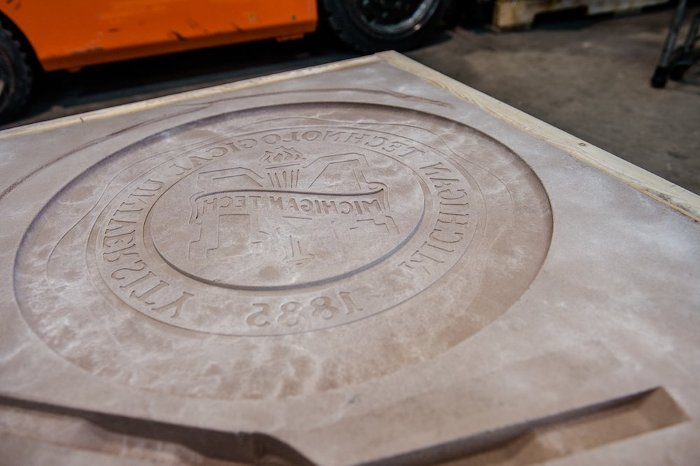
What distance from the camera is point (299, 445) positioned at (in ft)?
3.17

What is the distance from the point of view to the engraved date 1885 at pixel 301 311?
4.17 ft

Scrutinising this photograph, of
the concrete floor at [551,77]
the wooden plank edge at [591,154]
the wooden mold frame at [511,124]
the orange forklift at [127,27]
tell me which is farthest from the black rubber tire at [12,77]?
→ the wooden plank edge at [591,154]

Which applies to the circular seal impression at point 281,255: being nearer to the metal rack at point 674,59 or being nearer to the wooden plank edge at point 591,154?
the wooden plank edge at point 591,154

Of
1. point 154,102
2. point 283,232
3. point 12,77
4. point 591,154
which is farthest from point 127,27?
point 591,154

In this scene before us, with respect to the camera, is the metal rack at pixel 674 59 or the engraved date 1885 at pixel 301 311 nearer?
the engraved date 1885 at pixel 301 311

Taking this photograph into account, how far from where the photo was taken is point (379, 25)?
13.2ft

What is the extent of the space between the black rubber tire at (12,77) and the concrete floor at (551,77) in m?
0.13

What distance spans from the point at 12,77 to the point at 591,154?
3.44 metres

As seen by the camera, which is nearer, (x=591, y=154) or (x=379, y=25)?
(x=591, y=154)

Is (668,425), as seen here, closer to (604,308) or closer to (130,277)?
(604,308)

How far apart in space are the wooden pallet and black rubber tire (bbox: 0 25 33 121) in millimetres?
3733

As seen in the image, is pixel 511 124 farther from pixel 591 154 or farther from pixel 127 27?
pixel 127 27

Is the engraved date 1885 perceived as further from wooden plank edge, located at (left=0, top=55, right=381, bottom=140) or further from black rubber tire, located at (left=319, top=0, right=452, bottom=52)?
black rubber tire, located at (left=319, top=0, right=452, bottom=52)

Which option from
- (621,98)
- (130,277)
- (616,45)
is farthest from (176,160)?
(616,45)
